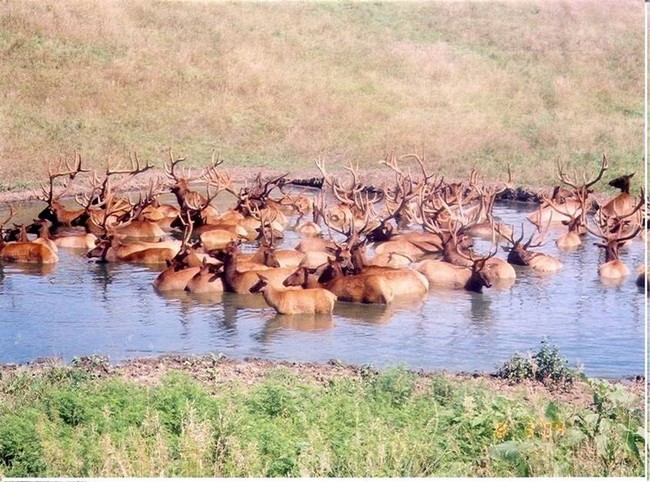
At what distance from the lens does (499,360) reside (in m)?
10.8

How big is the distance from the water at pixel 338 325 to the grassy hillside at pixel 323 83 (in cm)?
1020

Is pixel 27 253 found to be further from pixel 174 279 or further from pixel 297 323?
pixel 297 323

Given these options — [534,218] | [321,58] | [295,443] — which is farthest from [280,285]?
[321,58]

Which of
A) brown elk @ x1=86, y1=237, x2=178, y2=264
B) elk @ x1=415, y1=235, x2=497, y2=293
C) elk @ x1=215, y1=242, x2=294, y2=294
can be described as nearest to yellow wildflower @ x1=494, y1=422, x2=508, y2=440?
elk @ x1=215, y1=242, x2=294, y2=294

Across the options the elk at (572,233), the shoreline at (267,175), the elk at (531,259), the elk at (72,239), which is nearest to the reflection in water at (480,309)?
the elk at (531,259)

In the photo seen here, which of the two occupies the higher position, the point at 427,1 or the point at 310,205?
the point at 427,1

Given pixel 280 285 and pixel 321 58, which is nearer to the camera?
pixel 280 285

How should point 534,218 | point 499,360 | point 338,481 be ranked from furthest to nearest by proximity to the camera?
point 534,218 < point 499,360 < point 338,481

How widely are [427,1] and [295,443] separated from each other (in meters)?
32.9

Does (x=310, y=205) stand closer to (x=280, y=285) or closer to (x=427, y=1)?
(x=280, y=285)

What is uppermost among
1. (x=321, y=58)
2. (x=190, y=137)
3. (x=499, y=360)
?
(x=321, y=58)

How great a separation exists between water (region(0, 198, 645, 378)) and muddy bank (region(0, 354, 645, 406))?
430 mm

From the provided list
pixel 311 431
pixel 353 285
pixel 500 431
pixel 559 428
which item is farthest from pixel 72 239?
pixel 559 428

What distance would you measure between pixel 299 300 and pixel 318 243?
3.66 meters
